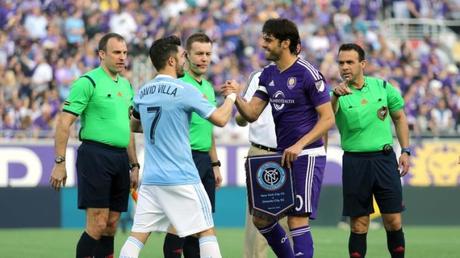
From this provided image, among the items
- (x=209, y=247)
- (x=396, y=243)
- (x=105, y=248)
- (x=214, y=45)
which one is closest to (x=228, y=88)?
(x=209, y=247)

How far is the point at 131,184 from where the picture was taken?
472 inches

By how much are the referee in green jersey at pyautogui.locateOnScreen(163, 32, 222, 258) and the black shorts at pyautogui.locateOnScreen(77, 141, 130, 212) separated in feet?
2.81

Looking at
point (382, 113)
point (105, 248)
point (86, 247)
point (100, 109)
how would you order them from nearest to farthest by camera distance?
point (86, 247) → point (100, 109) → point (105, 248) → point (382, 113)

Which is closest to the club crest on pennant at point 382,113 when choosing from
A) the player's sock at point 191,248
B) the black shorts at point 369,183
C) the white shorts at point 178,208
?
the black shorts at point 369,183

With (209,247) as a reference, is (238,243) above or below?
below

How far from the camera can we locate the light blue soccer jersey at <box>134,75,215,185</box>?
984cm

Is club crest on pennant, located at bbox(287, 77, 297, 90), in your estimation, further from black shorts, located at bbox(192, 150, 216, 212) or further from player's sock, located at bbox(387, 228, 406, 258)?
player's sock, located at bbox(387, 228, 406, 258)

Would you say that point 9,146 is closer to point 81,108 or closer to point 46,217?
point 46,217

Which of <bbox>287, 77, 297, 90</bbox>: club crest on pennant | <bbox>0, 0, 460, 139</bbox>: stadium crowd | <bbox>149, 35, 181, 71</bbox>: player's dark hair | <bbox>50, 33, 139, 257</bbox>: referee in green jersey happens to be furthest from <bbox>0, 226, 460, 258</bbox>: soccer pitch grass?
<bbox>149, 35, 181, 71</bbox>: player's dark hair

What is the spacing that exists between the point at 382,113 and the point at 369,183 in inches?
29.4

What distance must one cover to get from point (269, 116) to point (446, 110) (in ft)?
46.7

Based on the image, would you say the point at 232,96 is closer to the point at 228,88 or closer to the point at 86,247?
the point at 228,88

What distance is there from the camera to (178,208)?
9945mm

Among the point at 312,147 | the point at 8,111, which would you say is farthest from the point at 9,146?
the point at 312,147
